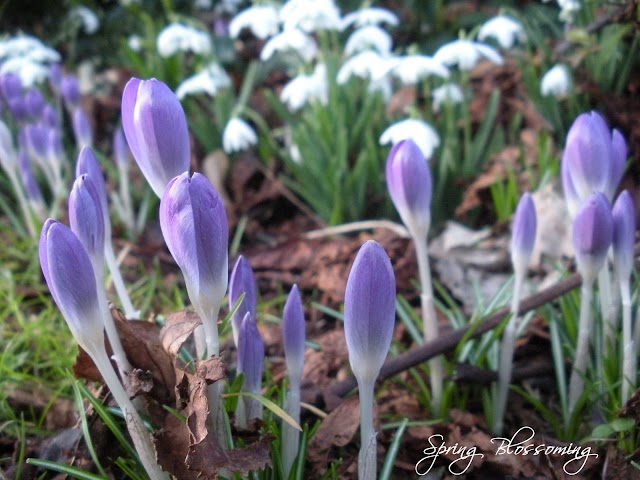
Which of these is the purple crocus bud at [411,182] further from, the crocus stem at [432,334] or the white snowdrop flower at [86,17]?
the white snowdrop flower at [86,17]

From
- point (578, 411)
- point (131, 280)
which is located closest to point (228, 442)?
point (578, 411)

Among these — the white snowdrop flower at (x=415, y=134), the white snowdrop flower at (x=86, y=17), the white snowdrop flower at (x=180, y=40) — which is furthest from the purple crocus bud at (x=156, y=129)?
the white snowdrop flower at (x=86, y=17)

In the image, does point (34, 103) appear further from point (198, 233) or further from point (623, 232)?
point (623, 232)

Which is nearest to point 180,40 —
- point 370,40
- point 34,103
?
point 34,103

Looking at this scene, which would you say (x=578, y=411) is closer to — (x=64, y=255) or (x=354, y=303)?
(x=354, y=303)

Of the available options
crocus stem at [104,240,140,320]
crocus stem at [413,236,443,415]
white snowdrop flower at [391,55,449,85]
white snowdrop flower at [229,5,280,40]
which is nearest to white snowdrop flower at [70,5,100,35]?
white snowdrop flower at [229,5,280,40]

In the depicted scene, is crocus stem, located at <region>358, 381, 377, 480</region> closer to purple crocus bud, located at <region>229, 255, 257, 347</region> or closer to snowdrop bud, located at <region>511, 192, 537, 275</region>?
purple crocus bud, located at <region>229, 255, 257, 347</region>
